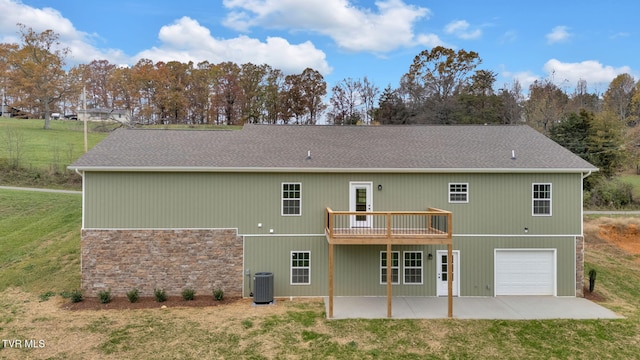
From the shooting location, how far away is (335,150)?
1440 cm

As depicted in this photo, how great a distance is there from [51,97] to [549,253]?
171 ft

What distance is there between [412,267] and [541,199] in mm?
5179

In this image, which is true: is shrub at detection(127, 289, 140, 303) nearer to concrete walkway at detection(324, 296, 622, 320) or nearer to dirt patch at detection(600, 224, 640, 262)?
concrete walkway at detection(324, 296, 622, 320)

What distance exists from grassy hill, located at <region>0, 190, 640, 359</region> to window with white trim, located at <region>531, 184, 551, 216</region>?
360 cm

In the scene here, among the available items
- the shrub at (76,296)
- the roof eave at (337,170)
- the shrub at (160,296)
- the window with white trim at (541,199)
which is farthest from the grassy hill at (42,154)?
the window with white trim at (541,199)

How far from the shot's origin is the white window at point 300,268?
1323cm

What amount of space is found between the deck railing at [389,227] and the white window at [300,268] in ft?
4.62

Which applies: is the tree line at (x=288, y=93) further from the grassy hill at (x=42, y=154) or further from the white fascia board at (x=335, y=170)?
the white fascia board at (x=335, y=170)

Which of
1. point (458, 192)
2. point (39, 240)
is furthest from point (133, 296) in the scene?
point (458, 192)

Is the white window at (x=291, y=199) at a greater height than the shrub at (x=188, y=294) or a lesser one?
greater

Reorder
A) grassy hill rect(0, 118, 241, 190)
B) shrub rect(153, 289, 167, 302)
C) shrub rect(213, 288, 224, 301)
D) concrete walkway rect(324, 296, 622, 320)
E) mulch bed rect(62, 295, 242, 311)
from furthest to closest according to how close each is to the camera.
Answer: grassy hill rect(0, 118, 241, 190) → shrub rect(213, 288, 224, 301) → shrub rect(153, 289, 167, 302) → mulch bed rect(62, 295, 242, 311) → concrete walkway rect(324, 296, 622, 320)

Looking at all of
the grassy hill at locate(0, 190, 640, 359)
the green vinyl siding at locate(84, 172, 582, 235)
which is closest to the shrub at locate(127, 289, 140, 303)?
the grassy hill at locate(0, 190, 640, 359)

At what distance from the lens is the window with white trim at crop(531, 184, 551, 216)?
13406 millimetres

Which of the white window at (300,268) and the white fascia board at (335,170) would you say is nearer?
the white fascia board at (335,170)
